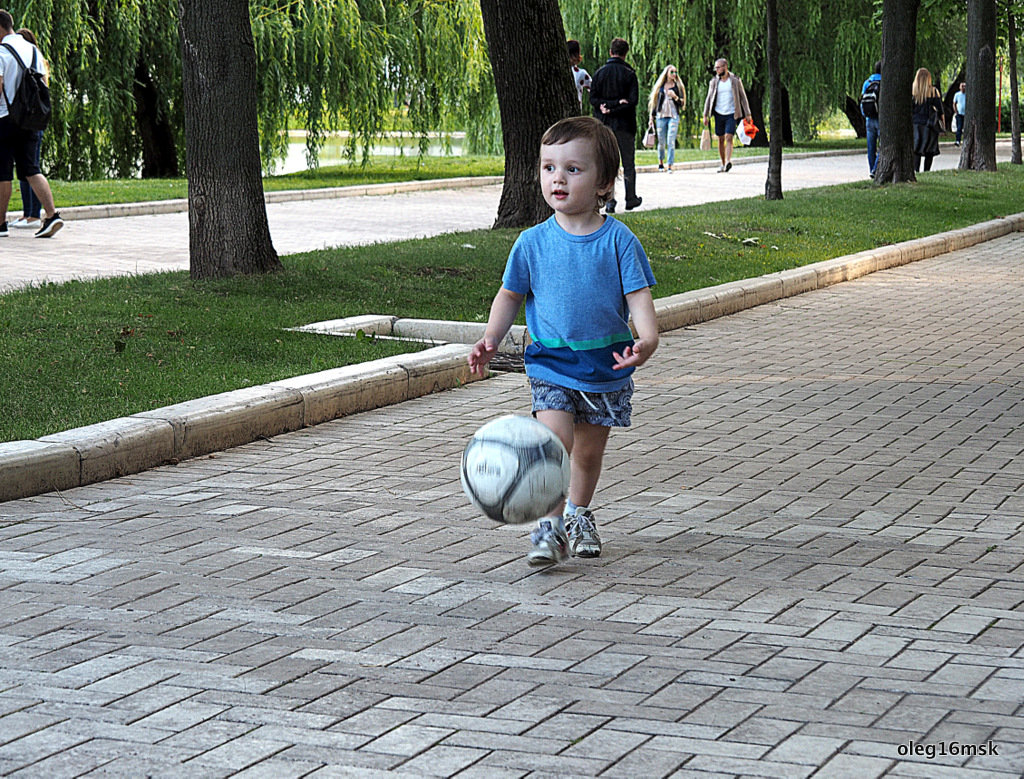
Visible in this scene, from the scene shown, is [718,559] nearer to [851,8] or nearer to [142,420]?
[142,420]

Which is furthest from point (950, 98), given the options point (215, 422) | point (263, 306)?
point (215, 422)

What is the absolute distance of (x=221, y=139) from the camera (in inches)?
433

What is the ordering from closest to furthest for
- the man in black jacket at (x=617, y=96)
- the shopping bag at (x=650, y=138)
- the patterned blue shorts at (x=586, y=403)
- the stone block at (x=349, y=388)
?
1. the patterned blue shorts at (x=586, y=403)
2. the stone block at (x=349, y=388)
3. the man in black jacket at (x=617, y=96)
4. the shopping bag at (x=650, y=138)

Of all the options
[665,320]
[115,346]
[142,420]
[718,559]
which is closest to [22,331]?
[115,346]

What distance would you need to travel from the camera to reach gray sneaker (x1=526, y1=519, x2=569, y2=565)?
5.28 meters

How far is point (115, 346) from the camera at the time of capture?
885 cm

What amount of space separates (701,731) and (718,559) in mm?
1691

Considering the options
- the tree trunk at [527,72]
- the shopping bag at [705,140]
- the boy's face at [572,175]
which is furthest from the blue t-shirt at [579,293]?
the shopping bag at [705,140]

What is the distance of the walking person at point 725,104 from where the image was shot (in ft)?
93.0

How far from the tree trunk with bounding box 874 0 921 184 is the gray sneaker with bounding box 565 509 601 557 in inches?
733

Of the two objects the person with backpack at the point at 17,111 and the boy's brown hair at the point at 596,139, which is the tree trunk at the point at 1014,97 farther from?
the boy's brown hair at the point at 596,139

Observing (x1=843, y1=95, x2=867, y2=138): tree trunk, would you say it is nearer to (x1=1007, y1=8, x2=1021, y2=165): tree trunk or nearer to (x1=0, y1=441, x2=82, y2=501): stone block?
(x1=1007, y1=8, x2=1021, y2=165): tree trunk

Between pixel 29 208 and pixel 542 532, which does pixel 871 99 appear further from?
pixel 542 532

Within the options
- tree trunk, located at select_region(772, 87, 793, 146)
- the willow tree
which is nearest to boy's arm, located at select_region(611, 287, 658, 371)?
the willow tree
